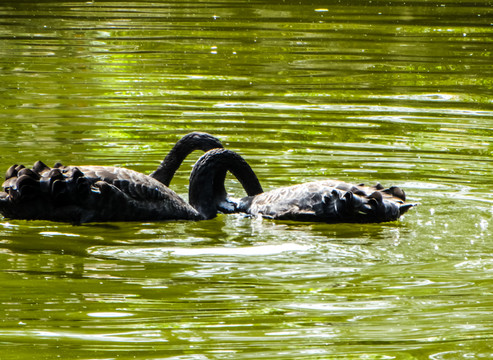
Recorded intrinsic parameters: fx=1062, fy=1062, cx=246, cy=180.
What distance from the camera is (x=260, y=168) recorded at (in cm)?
853

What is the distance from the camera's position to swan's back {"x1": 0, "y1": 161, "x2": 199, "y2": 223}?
6512 mm

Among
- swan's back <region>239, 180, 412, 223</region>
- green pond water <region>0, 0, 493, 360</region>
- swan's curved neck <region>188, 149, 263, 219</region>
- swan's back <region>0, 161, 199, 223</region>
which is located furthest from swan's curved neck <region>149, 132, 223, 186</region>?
swan's back <region>239, 180, 412, 223</region>

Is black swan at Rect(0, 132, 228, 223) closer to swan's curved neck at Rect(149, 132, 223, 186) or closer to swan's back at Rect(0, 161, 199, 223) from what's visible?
swan's back at Rect(0, 161, 199, 223)

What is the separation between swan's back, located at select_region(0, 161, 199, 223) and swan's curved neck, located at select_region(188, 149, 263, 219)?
6.1 inches

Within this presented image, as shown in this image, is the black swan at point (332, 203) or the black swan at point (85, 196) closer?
the black swan at point (85, 196)

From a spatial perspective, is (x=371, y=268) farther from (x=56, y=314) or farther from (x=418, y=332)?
(x=56, y=314)

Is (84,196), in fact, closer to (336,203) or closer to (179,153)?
(179,153)

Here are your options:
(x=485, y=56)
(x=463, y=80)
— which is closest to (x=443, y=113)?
(x=463, y=80)

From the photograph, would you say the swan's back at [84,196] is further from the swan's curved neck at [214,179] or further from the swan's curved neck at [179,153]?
the swan's curved neck at [179,153]

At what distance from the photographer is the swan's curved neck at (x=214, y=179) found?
7.25 meters

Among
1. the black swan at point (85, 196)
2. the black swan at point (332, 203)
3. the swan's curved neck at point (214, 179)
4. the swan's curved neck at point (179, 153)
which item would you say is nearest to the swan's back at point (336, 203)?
the black swan at point (332, 203)

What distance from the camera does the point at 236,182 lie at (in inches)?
336

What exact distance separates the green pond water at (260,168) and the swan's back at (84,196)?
11 centimetres

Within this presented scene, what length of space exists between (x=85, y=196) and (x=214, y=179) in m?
1.21
